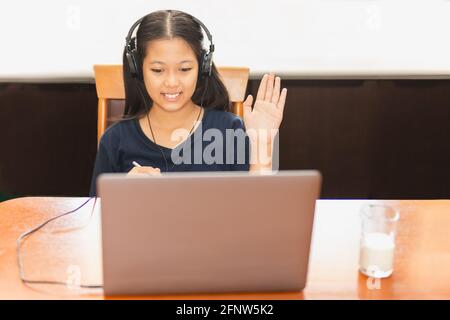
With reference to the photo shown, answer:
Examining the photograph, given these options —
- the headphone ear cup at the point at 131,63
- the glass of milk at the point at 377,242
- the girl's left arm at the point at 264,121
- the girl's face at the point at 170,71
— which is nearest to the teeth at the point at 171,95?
the girl's face at the point at 170,71

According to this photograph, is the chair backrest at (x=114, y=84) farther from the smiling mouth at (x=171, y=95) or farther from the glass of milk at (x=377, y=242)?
the glass of milk at (x=377, y=242)

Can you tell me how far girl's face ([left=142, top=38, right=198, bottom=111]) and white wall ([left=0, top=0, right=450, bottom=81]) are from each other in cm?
77

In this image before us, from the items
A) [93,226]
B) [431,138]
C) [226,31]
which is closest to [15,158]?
[226,31]

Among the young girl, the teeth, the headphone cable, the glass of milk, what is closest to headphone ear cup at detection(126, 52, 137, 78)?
the young girl

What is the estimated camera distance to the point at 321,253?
1004mm

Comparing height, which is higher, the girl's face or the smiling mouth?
the girl's face

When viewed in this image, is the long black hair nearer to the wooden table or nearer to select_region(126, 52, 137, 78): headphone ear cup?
select_region(126, 52, 137, 78): headphone ear cup

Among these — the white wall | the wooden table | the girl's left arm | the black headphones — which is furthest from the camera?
the white wall

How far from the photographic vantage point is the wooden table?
33.5 inches

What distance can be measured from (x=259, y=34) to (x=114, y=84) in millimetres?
894

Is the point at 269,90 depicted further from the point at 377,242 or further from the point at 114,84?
the point at 377,242

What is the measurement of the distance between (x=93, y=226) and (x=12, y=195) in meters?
1.43

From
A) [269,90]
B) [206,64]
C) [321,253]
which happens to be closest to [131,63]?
[206,64]

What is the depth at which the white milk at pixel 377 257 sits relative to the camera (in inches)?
35.6
